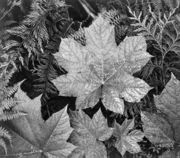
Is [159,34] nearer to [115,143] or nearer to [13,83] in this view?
[115,143]

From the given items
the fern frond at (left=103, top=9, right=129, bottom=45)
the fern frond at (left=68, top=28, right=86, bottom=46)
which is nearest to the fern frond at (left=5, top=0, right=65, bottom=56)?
the fern frond at (left=68, top=28, right=86, bottom=46)

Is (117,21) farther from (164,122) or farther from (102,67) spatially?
(164,122)

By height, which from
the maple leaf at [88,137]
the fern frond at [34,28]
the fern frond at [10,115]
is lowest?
the maple leaf at [88,137]

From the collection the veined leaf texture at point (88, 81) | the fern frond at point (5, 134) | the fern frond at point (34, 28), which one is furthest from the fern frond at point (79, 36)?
the fern frond at point (5, 134)

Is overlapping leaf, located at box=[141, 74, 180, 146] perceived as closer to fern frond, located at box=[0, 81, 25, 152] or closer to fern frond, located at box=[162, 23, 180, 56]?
fern frond, located at box=[162, 23, 180, 56]

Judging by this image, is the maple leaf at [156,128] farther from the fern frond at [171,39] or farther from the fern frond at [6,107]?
the fern frond at [6,107]

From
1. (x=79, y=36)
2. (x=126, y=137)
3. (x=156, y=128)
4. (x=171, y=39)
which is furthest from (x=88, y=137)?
(x=171, y=39)
